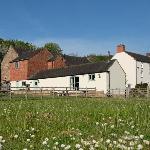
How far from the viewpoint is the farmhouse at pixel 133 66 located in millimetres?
67812

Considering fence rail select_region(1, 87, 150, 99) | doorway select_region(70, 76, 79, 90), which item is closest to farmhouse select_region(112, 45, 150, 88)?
doorway select_region(70, 76, 79, 90)

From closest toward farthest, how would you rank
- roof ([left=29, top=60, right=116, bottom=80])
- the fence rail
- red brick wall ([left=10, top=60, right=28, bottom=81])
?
the fence rail, roof ([left=29, top=60, right=116, bottom=80]), red brick wall ([left=10, top=60, right=28, bottom=81])

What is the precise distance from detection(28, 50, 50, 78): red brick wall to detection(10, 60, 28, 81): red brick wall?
96cm

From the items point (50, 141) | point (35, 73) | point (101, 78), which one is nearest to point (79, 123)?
point (50, 141)

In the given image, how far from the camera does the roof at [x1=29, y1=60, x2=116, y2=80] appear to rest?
204 feet

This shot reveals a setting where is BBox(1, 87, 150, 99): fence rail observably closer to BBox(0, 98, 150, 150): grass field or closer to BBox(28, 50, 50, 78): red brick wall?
BBox(28, 50, 50, 78): red brick wall

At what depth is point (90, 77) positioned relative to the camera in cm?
6331

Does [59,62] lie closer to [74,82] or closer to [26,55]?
[26,55]

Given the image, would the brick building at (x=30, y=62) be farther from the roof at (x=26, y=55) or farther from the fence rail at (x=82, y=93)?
the fence rail at (x=82, y=93)

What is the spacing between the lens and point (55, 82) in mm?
69750

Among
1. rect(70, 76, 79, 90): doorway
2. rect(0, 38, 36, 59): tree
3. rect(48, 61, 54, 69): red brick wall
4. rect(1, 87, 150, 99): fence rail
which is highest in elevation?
rect(0, 38, 36, 59): tree

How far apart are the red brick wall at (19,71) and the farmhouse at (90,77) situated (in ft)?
18.5

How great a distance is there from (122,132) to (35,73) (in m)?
69.4

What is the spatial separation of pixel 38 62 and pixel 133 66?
2085 centimetres
